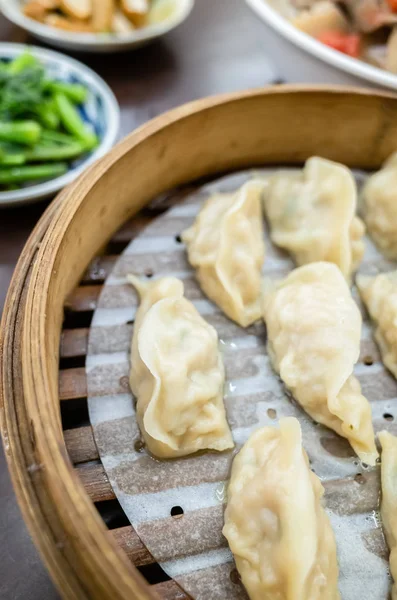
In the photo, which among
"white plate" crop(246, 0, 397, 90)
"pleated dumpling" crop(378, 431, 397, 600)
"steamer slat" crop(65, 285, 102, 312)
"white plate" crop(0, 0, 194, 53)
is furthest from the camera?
"white plate" crop(0, 0, 194, 53)

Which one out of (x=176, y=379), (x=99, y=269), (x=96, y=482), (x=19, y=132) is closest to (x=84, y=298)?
(x=99, y=269)

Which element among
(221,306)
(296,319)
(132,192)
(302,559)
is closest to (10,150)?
(132,192)

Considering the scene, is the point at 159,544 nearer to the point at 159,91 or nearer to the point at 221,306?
the point at 221,306

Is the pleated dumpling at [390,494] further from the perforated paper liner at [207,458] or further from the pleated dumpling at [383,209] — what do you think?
the pleated dumpling at [383,209]

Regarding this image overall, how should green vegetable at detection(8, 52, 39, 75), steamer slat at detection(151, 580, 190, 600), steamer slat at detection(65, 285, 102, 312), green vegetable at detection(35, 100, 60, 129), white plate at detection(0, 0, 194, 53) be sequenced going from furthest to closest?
white plate at detection(0, 0, 194, 53) → green vegetable at detection(8, 52, 39, 75) → green vegetable at detection(35, 100, 60, 129) → steamer slat at detection(65, 285, 102, 312) → steamer slat at detection(151, 580, 190, 600)

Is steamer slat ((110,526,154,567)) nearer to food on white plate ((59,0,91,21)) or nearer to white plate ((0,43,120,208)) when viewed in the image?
white plate ((0,43,120,208))

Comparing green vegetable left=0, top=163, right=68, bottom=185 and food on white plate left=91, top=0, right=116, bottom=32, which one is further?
food on white plate left=91, top=0, right=116, bottom=32

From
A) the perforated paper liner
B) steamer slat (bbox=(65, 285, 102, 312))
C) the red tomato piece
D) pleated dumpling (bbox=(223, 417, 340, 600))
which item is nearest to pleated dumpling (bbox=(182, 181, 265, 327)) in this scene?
the perforated paper liner
